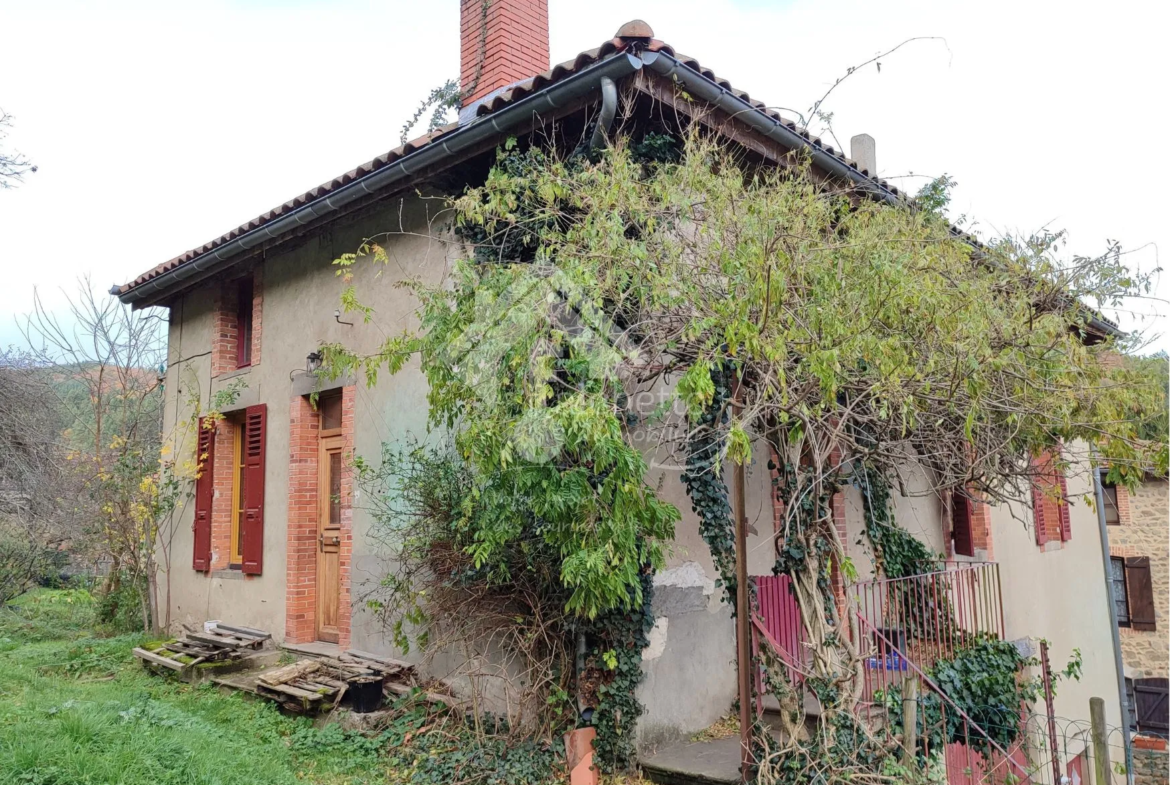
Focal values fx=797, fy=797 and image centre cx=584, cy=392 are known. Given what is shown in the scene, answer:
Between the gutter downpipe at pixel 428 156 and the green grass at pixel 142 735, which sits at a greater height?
the gutter downpipe at pixel 428 156

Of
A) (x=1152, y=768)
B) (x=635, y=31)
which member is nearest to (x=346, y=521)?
(x=635, y=31)

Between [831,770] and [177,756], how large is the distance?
3642 millimetres

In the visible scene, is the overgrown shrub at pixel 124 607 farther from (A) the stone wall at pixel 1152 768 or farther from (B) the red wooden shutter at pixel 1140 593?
(B) the red wooden shutter at pixel 1140 593

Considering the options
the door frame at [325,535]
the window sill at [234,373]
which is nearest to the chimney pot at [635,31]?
the door frame at [325,535]

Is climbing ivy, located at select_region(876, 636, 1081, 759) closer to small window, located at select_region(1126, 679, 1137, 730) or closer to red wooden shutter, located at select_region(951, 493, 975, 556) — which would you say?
red wooden shutter, located at select_region(951, 493, 975, 556)

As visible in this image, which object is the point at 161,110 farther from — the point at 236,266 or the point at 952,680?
the point at 952,680

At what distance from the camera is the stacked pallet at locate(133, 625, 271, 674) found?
7.33 meters

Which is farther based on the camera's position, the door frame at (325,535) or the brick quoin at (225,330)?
the brick quoin at (225,330)

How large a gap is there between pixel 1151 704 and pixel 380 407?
58.0ft

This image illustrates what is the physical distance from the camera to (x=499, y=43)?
7992mm

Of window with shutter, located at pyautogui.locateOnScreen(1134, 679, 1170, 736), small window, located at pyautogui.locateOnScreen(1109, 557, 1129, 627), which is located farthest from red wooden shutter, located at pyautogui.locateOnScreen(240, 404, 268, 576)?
window with shutter, located at pyautogui.locateOnScreen(1134, 679, 1170, 736)

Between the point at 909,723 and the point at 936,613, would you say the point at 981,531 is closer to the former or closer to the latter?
the point at 936,613

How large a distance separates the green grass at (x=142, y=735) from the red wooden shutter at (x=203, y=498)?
120cm

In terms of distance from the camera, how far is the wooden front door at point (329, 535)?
7621 mm
